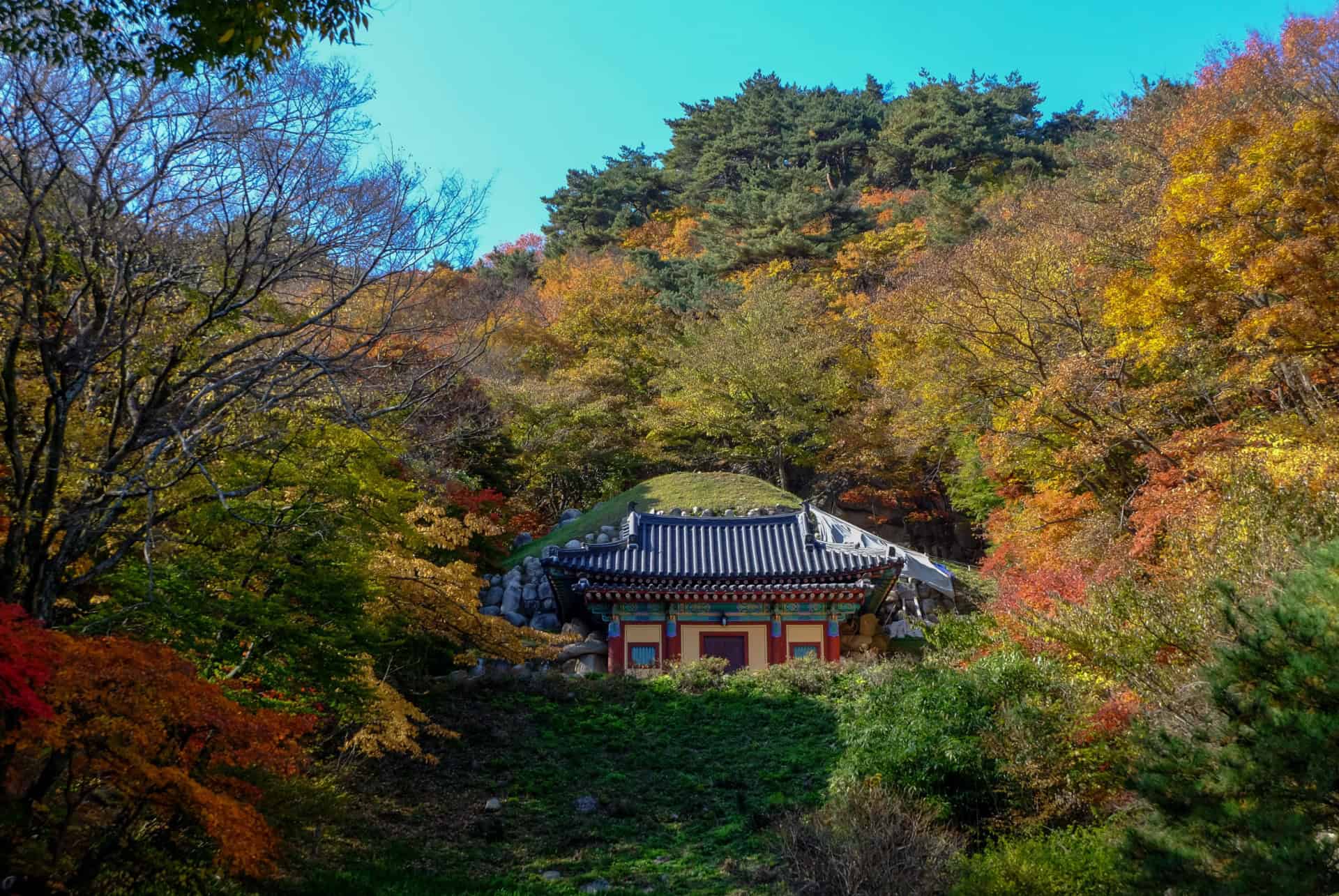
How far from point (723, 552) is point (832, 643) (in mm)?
2984

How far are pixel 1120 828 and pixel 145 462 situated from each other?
26.6 feet

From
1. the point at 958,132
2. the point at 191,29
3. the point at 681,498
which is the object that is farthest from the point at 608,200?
the point at 191,29

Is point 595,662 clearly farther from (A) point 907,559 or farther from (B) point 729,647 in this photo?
(A) point 907,559

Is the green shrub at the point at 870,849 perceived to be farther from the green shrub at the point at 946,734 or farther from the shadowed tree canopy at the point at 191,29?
the shadowed tree canopy at the point at 191,29

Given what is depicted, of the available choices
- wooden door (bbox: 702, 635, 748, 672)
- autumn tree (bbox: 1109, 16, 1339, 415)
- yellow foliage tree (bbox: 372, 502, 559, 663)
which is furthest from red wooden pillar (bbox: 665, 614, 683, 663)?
autumn tree (bbox: 1109, 16, 1339, 415)

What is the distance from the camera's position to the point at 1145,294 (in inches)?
557

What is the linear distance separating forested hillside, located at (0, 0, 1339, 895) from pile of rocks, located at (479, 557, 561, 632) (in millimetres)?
1381

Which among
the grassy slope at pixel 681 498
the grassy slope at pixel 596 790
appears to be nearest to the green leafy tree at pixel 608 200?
the grassy slope at pixel 681 498

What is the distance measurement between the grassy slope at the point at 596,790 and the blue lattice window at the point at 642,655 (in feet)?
6.03

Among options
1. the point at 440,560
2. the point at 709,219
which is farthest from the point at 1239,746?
the point at 709,219

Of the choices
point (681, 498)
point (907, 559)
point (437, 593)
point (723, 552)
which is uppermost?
point (681, 498)

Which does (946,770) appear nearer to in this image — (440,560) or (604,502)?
(440,560)

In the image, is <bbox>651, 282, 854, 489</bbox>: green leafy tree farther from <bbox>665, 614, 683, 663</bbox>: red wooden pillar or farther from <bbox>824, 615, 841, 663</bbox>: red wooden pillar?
<bbox>665, 614, 683, 663</bbox>: red wooden pillar

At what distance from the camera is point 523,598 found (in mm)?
21656
